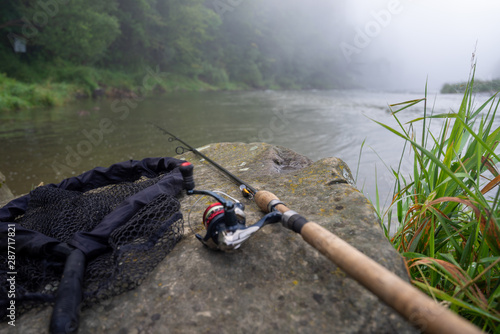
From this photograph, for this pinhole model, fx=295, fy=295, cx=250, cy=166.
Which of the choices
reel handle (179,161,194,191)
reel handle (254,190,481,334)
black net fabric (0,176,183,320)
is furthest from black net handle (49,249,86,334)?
reel handle (254,190,481,334)

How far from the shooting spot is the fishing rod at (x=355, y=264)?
35.1 inches

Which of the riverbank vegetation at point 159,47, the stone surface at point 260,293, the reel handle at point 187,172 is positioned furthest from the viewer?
the riverbank vegetation at point 159,47

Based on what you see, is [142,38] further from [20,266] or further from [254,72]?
[20,266]

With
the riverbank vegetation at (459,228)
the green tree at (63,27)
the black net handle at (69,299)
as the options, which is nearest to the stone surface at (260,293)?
the black net handle at (69,299)

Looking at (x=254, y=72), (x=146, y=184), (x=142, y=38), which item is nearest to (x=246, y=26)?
(x=254, y=72)

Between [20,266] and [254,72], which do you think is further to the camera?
[254,72]

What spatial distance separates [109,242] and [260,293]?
93 centimetres

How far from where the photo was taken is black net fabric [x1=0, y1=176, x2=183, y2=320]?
142 centimetres

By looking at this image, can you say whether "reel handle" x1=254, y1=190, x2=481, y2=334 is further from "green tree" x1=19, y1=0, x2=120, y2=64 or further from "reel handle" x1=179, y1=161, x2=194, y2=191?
"green tree" x1=19, y1=0, x2=120, y2=64

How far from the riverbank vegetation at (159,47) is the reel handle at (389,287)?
14032mm

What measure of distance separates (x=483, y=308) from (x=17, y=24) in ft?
84.1

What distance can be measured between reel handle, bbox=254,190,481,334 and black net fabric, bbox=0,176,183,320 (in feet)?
2.61

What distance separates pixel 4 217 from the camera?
221cm

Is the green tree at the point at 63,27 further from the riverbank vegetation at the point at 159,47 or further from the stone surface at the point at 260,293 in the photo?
the stone surface at the point at 260,293
